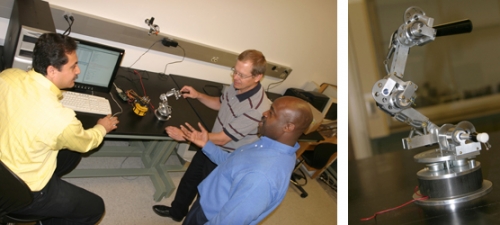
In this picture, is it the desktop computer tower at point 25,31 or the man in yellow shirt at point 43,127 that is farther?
the desktop computer tower at point 25,31

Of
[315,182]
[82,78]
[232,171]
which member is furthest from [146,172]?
[315,182]

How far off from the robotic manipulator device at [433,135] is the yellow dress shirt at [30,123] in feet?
3.49

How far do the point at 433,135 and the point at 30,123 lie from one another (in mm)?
1204

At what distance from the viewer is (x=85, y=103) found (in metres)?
1.72

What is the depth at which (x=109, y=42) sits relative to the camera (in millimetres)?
2223

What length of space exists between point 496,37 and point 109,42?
2035 millimetres

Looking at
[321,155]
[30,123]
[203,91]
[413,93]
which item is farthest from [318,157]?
[413,93]

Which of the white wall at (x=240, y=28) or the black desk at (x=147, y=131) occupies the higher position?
the white wall at (x=240, y=28)

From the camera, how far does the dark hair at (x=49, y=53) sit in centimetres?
126

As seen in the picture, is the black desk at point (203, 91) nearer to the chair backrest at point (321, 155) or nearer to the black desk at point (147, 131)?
the black desk at point (147, 131)

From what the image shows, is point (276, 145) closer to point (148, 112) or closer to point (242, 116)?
point (242, 116)

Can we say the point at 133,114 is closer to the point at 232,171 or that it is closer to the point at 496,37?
the point at 232,171

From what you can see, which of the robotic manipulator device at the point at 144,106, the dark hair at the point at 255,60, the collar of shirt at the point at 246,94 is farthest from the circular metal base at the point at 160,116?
the dark hair at the point at 255,60

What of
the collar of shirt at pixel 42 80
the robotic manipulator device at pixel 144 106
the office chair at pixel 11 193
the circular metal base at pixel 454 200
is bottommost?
the office chair at pixel 11 193
